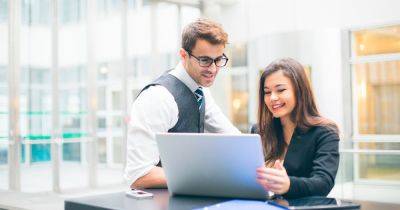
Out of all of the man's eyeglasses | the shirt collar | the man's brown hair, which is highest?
the man's brown hair

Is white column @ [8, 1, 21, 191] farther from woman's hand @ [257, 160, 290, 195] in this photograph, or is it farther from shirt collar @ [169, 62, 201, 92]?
woman's hand @ [257, 160, 290, 195]

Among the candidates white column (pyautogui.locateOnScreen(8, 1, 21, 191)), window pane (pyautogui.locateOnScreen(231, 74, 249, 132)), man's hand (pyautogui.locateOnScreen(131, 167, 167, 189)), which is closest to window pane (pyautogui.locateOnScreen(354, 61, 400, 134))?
window pane (pyautogui.locateOnScreen(231, 74, 249, 132))

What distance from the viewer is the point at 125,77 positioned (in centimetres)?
902

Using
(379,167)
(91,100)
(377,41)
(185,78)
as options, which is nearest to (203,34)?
(185,78)

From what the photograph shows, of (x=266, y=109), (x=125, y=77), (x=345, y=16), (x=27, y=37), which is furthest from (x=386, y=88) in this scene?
(x=266, y=109)

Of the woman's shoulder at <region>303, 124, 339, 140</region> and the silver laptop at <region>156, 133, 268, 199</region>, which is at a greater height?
the woman's shoulder at <region>303, 124, 339, 140</region>

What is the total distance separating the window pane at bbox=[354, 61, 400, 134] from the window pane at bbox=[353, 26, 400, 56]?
0.70 ft

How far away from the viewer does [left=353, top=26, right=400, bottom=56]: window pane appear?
25.5 ft

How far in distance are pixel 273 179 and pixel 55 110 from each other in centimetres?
691

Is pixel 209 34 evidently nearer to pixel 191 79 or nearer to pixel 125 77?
pixel 191 79

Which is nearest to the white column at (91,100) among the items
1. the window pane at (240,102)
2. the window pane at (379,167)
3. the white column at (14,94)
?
the white column at (14,94)

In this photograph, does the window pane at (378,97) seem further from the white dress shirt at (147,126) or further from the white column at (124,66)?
the white dress shirt at (147,126)

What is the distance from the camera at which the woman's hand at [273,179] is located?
1682mm

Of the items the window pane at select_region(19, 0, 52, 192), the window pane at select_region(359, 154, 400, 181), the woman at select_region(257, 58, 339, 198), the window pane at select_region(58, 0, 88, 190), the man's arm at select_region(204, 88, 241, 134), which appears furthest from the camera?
the window pane at select_region(58, 0, 88, 190)
